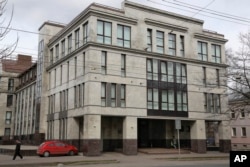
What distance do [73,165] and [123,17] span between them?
19.1 m

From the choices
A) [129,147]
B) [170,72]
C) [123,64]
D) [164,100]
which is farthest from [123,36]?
[129,147]

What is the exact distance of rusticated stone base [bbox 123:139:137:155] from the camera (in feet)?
109

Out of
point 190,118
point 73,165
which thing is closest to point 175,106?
point 190,118

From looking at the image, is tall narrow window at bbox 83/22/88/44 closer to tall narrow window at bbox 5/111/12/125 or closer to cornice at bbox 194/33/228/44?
cornice at bbox 194/33/228/44

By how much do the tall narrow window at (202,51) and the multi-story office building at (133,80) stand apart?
0.26 ft

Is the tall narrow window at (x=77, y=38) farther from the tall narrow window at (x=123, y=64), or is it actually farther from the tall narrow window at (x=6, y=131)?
the tall narrow window at (x=6, y=131)

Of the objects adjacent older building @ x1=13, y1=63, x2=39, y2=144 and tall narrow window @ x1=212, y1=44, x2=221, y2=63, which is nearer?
tall narrow window @ x1=212, y1=44, x2=221, y2=63

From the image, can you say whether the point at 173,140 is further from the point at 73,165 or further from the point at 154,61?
the point at 73,165

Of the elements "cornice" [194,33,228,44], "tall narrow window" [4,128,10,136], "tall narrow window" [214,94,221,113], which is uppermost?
"cornice" [194,33,228,44]

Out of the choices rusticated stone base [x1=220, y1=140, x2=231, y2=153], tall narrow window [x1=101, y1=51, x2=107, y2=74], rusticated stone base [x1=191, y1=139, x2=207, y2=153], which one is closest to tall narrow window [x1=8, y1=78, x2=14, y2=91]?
tall narrow window [x1=101, y1=51, x2=107, y2=74]

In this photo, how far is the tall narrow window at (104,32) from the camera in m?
33.9

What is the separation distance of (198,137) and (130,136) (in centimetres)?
973

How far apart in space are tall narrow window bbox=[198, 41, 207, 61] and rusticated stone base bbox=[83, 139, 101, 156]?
1858 cm

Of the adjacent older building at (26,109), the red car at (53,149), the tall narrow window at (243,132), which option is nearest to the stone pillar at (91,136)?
the red car at (53,149)
